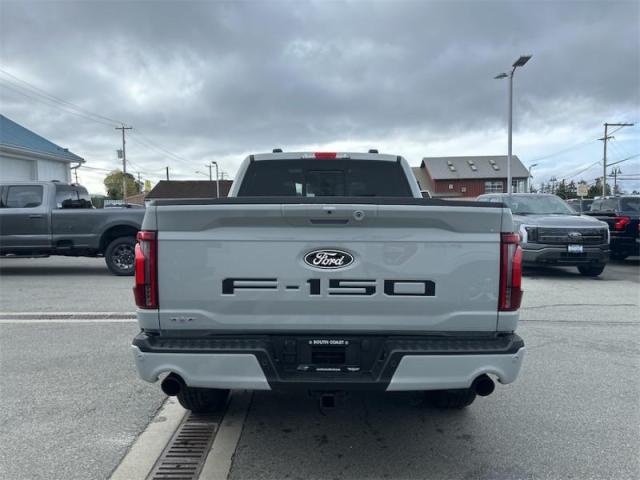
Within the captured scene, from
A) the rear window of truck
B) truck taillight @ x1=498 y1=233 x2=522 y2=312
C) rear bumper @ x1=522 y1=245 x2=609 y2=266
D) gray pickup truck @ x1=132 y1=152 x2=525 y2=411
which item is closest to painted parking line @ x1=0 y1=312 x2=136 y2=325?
the rear window of truck

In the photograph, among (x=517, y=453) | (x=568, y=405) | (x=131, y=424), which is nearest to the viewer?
(x=517, y=453)

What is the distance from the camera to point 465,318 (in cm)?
279

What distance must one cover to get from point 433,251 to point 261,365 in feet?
3.83

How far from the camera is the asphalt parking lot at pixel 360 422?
3145mm

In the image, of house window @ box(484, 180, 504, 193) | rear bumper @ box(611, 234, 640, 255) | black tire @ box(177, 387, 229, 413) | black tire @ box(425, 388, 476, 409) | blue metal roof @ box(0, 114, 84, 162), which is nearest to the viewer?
black tire @ box(177, 387, 229, 413)

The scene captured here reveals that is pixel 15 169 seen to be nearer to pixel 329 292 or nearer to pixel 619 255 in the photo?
pixel 619 255

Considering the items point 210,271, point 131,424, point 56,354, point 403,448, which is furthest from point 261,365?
point 56,354

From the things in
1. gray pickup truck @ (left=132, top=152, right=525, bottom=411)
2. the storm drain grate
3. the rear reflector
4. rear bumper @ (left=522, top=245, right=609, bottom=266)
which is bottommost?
the storm drain grate

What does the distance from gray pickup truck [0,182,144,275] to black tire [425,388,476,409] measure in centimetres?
824

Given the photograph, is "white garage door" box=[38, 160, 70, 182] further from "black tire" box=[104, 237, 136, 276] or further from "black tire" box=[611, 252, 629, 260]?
"black tire" box=[611, 252, 629, 260]

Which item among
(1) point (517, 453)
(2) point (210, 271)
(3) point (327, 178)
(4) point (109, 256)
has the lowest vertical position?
(1) point (517, 453)

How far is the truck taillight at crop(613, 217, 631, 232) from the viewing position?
12.7 meters

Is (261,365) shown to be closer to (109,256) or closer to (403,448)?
(403,448)

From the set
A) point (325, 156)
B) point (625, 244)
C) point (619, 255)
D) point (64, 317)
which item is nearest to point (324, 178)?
point (325, 156)
